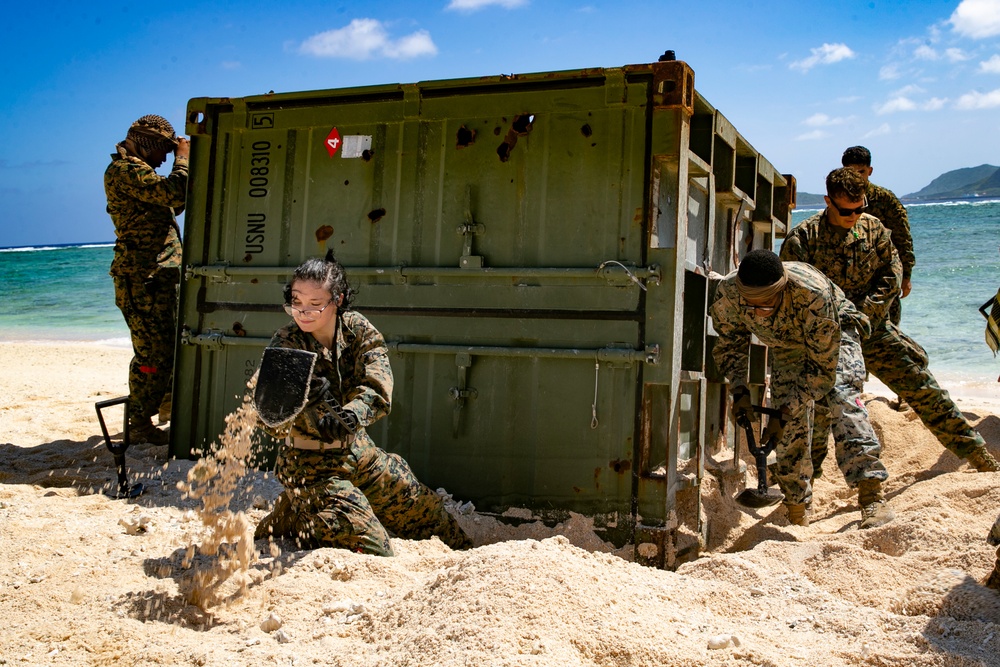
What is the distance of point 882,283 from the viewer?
5262mm

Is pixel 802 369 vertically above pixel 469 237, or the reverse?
pixel 469 237

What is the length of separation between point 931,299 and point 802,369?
47.2 feet

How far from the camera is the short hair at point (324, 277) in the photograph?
12.0 feet

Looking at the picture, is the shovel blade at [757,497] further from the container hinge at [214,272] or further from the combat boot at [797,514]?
the container hinge at [214,272]

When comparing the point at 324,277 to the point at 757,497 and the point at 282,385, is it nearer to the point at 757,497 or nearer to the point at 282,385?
the point at 282,385

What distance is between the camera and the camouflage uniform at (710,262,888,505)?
169 inches

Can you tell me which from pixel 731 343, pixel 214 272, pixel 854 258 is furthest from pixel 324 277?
pixel 854 258

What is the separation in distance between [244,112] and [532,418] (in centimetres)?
238

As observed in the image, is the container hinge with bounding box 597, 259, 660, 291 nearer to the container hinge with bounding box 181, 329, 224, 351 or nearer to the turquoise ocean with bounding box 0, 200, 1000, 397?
the container hinge with bounding box 181, 329, 224, 351

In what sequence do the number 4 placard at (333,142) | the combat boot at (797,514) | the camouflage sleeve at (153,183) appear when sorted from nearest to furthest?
the combat boot at (797,514), the number 4 placard at (333,142), the camouflage sleeve at (153,183)

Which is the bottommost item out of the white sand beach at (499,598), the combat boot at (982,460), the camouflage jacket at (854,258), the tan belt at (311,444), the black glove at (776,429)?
the white sand beach at (499,598)

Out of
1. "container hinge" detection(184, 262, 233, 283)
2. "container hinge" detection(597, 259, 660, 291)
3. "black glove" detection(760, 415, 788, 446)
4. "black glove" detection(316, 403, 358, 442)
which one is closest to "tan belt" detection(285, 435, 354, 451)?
"black glove" detection(316, 403, 358, 442)

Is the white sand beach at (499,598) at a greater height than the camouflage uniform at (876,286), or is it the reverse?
the camouflage uniform at (876,286)

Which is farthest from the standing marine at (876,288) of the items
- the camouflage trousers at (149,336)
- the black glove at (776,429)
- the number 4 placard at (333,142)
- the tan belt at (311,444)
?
the camouflage trousers at (149,336)
